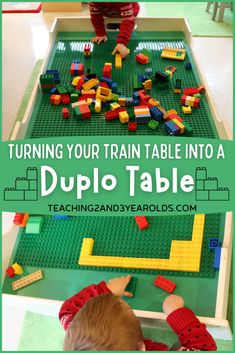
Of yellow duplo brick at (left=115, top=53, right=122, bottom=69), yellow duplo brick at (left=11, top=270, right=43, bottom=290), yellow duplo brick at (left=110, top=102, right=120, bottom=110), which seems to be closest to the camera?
yellow duplo brick at (left=11, top=270, right=43, bottom=290)

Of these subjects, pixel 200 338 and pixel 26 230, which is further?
pixel 26 230

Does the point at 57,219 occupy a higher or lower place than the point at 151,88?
lower

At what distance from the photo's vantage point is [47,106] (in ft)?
4.26

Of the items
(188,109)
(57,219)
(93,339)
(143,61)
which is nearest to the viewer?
(93,339)

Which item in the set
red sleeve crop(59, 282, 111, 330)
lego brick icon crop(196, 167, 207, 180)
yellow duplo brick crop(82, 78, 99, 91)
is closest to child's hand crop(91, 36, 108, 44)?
yellow duplo brick crop(82, 78, 99, 91)

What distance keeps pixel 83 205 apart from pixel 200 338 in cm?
38

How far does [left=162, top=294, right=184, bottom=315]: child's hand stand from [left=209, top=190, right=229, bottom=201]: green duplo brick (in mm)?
243

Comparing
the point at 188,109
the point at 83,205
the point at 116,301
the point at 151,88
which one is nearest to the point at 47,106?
the point at 151,88

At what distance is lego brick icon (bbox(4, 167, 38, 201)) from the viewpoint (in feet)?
2.62

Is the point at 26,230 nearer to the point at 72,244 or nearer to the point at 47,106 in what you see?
the point at 72,244

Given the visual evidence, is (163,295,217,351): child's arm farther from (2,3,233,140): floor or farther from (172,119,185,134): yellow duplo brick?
(2,3,233,140): floor

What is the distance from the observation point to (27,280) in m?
0.91

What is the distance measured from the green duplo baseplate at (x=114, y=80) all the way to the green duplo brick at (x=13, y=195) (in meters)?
0.39

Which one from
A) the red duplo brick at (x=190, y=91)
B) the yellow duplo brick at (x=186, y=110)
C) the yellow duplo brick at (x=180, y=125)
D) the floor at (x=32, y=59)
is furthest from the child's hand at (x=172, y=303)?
the floor at (x=32, y=59)
